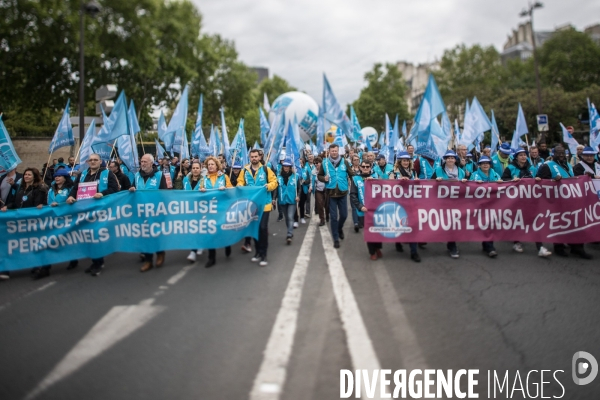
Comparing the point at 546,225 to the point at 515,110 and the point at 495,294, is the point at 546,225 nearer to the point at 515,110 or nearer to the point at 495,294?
the point at 495,294

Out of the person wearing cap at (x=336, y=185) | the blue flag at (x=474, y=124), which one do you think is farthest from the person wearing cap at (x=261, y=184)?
the blue flag at (x=474, y=124)

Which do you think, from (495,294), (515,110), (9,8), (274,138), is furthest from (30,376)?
(515,110)

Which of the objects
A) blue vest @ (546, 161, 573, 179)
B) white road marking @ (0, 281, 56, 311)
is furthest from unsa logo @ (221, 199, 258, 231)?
blue vest @ (546, 161, 573, 179)

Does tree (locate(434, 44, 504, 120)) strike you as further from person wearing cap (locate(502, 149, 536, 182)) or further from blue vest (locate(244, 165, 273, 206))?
blue vest (locate(244, 165, 273, 206))

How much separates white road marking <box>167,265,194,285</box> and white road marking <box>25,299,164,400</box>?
0.75 meters

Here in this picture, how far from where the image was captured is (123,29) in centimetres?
2591

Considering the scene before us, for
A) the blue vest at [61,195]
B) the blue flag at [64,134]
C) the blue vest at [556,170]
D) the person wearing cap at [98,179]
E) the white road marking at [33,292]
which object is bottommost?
the white road marking at [33,292]

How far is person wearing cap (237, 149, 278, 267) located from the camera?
6660 millimetres

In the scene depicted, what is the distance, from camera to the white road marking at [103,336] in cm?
330

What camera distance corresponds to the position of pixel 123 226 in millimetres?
6609

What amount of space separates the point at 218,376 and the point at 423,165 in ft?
21.1

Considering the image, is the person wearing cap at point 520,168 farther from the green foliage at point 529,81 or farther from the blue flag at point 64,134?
the green foliage at point 529,81

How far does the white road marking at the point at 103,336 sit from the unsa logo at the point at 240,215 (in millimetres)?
2034

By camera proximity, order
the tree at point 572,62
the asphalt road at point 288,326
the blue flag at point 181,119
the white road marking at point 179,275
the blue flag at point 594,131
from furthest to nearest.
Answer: the tree at point 572,62 → the blue flag at point 181,119 → the blue flag at point 594,131 → the white road marking at point 179,275 → the asphalt road at point 288,326
